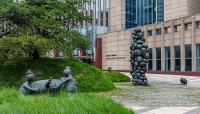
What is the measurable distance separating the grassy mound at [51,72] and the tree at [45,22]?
906mm

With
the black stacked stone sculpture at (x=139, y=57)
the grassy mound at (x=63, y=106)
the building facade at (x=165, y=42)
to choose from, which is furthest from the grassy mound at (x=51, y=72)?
the building facade at (x=165, y=42)

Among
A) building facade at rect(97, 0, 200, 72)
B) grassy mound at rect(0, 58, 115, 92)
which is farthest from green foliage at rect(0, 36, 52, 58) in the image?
building facade at rect(97, 0, 200, 72)

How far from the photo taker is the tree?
808 inches

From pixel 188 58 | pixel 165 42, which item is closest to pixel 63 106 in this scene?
pixel 188 58

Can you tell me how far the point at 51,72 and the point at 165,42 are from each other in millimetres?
31225

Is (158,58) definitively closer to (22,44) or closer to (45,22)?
(45,22)

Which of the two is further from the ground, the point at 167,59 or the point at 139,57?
the point at 139,57

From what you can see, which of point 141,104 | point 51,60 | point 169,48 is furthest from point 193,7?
point 141,104

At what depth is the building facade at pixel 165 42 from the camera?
149 ft

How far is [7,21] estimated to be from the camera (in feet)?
70.3

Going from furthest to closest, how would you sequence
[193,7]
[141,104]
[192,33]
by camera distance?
[193,7], [192,33], [141,104]

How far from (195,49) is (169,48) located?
16.6ft

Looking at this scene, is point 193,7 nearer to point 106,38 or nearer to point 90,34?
point 106,38

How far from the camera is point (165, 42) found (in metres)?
50.1
